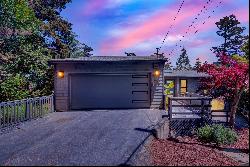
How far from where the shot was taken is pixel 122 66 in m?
21.3

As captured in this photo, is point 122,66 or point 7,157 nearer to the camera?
point 7,157

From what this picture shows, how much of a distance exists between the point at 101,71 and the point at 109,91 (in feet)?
4.75

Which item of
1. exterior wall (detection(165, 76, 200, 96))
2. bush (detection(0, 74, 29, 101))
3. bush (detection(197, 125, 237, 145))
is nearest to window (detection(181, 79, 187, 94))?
exterior wall (detection(165, 76, 200, 96))

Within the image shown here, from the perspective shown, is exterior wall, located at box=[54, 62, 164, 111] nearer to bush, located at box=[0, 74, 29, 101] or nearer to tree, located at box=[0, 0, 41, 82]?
bush, located at box=[0, 74, 29, 101]

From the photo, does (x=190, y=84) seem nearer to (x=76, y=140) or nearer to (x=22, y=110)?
(x=22, y=110)

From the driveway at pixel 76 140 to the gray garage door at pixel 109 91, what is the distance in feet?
13.9

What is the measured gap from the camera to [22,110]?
15.5 m

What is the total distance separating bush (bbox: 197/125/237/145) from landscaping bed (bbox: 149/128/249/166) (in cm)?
24

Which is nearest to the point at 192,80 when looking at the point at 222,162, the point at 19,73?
the point at 19,73

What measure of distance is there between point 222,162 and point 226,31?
53999 mm

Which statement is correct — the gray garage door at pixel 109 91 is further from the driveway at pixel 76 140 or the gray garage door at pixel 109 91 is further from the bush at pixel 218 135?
the bush at pixel 218 135

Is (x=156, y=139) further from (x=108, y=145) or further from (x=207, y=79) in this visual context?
(x=207, y=79)

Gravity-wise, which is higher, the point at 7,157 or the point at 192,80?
the point at 192,80

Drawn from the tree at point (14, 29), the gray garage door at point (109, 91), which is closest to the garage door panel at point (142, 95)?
the gray garage door at point (109, 91)
